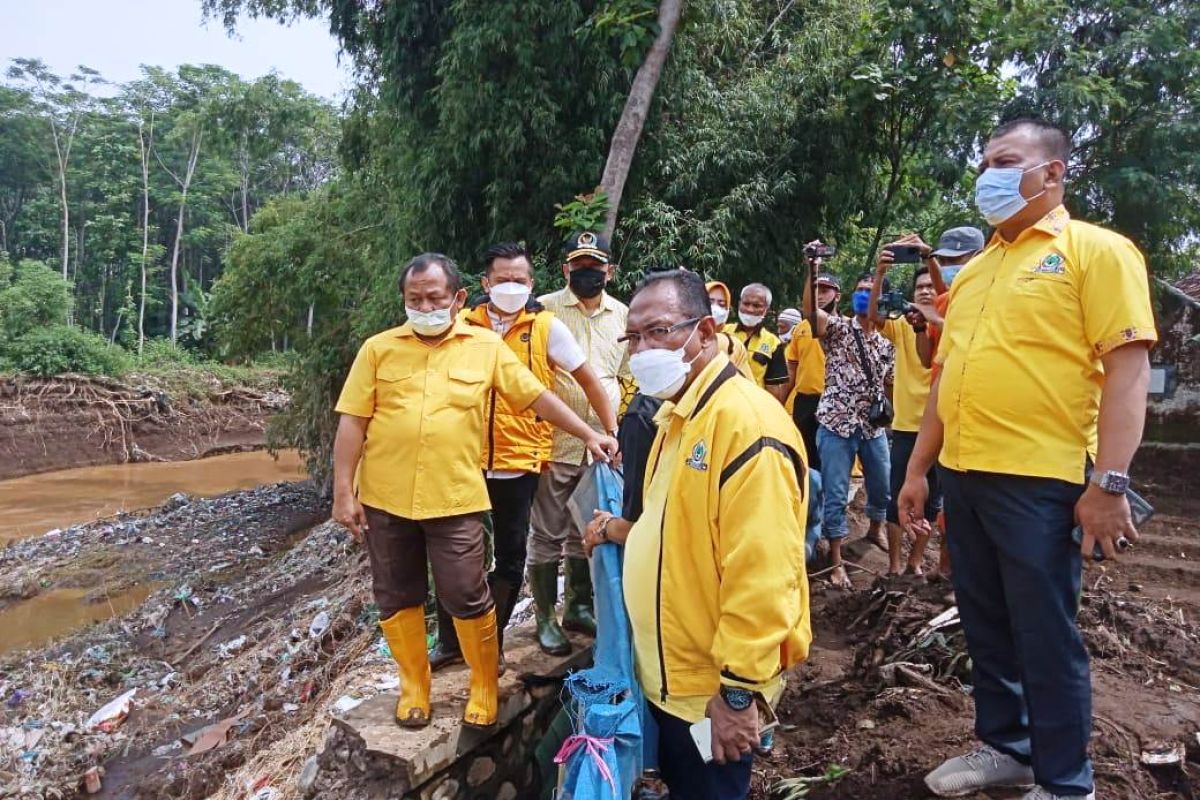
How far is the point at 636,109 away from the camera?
23.3ft

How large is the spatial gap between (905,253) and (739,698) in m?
2.46

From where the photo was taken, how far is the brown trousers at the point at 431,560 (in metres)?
2.82

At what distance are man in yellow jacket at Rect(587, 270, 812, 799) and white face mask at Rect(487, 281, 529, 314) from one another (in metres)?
1.44

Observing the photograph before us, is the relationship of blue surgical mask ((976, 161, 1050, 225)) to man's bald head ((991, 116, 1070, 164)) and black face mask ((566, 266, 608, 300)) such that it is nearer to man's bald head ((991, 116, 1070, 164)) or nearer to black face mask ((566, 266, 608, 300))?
man's bald head ((991, 116, 1070, 164))

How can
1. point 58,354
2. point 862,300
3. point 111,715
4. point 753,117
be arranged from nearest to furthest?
point 862,300, point 111,715, point 753,117, point 58,354

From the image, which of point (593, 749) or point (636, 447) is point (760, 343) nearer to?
point (636, 447)

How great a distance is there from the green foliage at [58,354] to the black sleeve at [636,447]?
22.6m

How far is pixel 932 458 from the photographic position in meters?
2.70

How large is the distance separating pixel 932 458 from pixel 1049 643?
0.73 metres

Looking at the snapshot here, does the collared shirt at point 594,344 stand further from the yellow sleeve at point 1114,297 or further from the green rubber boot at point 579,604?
the yellow sleeve at point 1114,297

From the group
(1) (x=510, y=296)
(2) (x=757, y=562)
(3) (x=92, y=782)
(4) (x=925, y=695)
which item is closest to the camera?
(2) (x=757, y=562)

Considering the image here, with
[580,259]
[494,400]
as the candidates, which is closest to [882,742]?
[494,400]

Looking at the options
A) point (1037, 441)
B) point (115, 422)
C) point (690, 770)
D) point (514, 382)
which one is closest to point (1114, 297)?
point (1037, 441)

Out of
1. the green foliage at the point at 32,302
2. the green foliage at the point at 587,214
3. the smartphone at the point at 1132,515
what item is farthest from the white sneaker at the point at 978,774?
the green foliage at the point at 32,302
